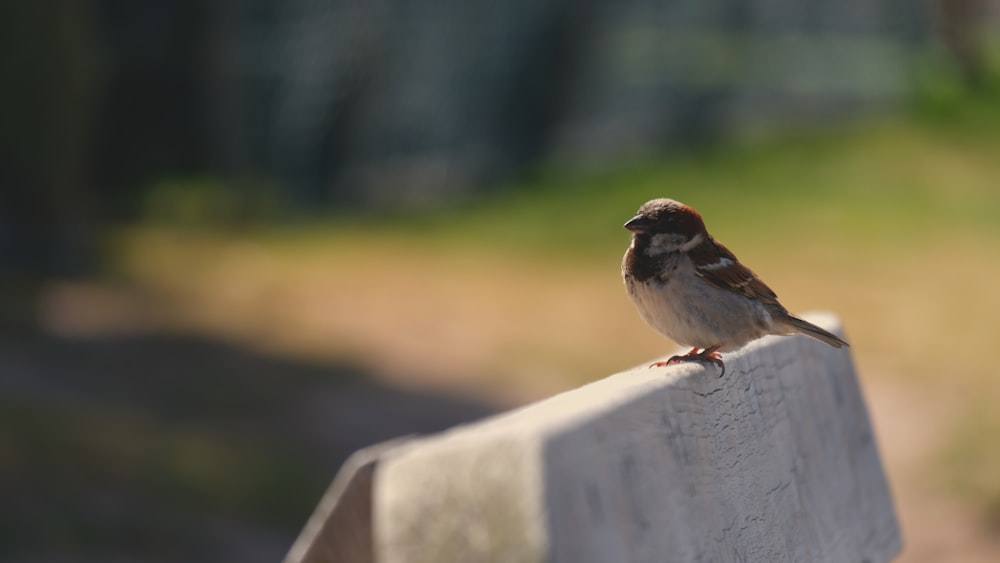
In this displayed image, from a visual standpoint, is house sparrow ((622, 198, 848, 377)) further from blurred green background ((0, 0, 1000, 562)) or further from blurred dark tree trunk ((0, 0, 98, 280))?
blurred dark tree trunk ((0, 0, 98, 280))

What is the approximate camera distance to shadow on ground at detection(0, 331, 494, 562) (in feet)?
20.6

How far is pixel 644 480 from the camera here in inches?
64.1

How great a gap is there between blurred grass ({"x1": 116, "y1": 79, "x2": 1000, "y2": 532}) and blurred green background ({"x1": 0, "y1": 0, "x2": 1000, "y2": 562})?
4cm

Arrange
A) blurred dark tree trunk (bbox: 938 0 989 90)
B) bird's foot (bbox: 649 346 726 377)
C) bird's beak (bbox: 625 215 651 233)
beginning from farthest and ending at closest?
1. blurred dark tree trunk (bbox: 938 0 989 90)
2. bird's beak (bbox: 625 215 651 233)
3. bird's foot (bbox: 649 346 726 377)

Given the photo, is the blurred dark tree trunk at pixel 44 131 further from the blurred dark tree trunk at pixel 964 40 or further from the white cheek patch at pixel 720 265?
the blurred dark tree trunk at pixel 964 40

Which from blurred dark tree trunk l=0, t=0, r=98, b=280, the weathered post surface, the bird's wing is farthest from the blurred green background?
the weathered post surface

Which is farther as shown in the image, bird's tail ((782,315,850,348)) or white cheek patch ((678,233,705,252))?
white cheek patch ((678,233,705,252))

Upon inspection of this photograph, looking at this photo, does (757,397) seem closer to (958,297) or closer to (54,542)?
(54,542)

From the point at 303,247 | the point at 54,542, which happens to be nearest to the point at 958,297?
the point at 303,247

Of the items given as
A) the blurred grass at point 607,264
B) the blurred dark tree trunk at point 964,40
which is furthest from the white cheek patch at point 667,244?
the blurred dark tree trunk at point 964,40

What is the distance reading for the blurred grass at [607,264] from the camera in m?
10.1

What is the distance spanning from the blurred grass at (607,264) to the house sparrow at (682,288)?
174 inches

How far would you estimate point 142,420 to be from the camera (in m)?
7.78

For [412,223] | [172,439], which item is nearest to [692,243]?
[172,439]
